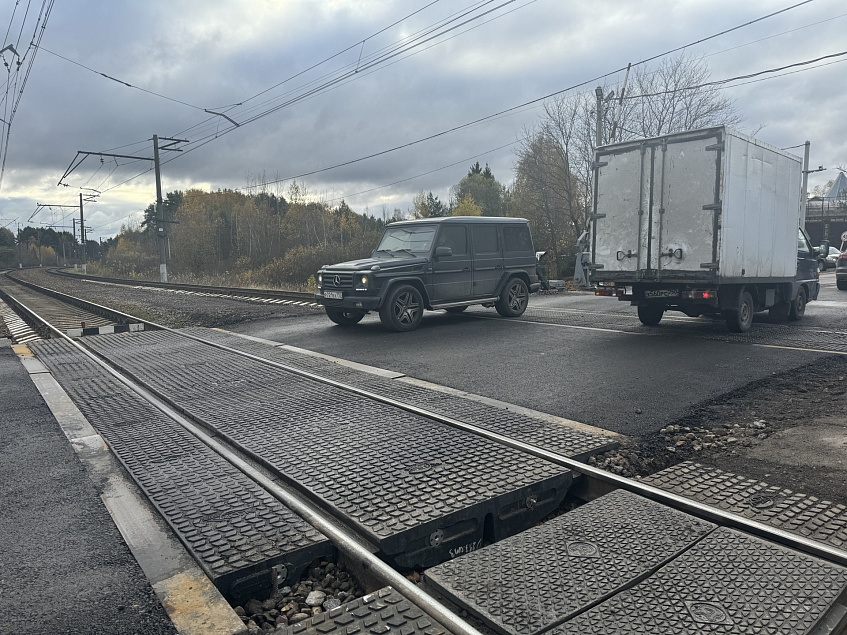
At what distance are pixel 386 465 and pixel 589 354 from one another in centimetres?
509

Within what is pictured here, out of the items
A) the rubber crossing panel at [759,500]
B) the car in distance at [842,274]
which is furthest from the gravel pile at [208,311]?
the car in distance at [842,274]

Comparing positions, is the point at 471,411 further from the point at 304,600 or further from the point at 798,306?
the point at 798,306

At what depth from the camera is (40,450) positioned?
15.5ft

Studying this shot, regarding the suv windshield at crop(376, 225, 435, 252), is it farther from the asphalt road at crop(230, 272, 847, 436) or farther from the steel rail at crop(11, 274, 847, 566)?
the steel rail at crop(11, 274, 847, 566)

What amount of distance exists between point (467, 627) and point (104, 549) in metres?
1.95

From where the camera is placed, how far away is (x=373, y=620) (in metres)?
2.49

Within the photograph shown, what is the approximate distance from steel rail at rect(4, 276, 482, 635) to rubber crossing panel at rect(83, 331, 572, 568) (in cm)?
9

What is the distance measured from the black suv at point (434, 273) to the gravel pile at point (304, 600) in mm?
7807

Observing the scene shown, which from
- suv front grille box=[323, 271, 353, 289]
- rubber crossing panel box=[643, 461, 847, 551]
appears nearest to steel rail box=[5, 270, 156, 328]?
suv front grille box=[323, 271, 353, 289]

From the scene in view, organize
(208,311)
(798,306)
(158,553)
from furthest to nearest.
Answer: (208,311), (798,306), (158,553)

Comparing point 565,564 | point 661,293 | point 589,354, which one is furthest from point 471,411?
point 661,293

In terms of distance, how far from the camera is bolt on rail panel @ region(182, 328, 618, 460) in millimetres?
4602

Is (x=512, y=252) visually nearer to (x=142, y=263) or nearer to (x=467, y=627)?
(x=467, y=627)

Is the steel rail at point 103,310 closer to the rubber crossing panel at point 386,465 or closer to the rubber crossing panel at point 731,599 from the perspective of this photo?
the rubber crossing panel at point 386,465
